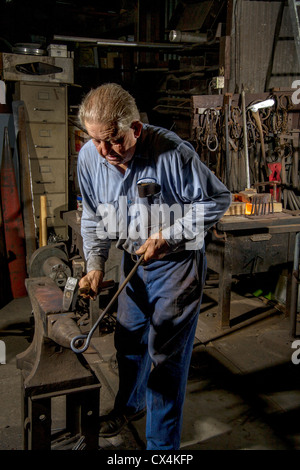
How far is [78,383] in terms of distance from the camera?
1.65 meters

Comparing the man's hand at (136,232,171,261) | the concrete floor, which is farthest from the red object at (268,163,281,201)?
the man's hand at (136,232,171,261)

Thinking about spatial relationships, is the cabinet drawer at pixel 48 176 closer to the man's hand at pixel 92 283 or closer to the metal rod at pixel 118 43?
the metal rod at pixel 118 43

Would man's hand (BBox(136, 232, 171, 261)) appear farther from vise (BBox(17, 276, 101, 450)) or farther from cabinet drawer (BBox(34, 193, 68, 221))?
cabinet drawer (BBox(34, 193, 68, 221))

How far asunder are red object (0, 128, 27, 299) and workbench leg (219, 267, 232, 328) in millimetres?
2079

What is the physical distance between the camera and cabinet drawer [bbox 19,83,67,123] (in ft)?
16.1

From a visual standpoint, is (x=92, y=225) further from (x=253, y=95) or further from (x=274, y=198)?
(x=253, y=95)

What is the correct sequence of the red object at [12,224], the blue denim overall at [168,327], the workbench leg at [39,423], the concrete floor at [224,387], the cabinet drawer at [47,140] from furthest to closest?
1. the cabinet drawer at [47,140]
2. the red object at [12,224]
3. the concrete floor at [224,387]
4. the blue denim overall at [168,327]
5. the workbench leg at [39,423]

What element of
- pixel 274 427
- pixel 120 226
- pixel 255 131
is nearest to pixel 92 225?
pixel 120 226

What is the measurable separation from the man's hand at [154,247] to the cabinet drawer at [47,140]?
3542 millimetres

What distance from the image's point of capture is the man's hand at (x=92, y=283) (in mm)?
1961

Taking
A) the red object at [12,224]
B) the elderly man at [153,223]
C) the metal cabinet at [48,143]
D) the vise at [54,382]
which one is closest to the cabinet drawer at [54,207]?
the metal cabinet at [48,143]

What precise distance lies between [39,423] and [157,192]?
105 cm

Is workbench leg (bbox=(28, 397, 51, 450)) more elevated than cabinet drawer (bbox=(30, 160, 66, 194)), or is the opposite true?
cabinet drawer (bbox=(30, 160, 66, 194))

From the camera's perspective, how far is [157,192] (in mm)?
1979
